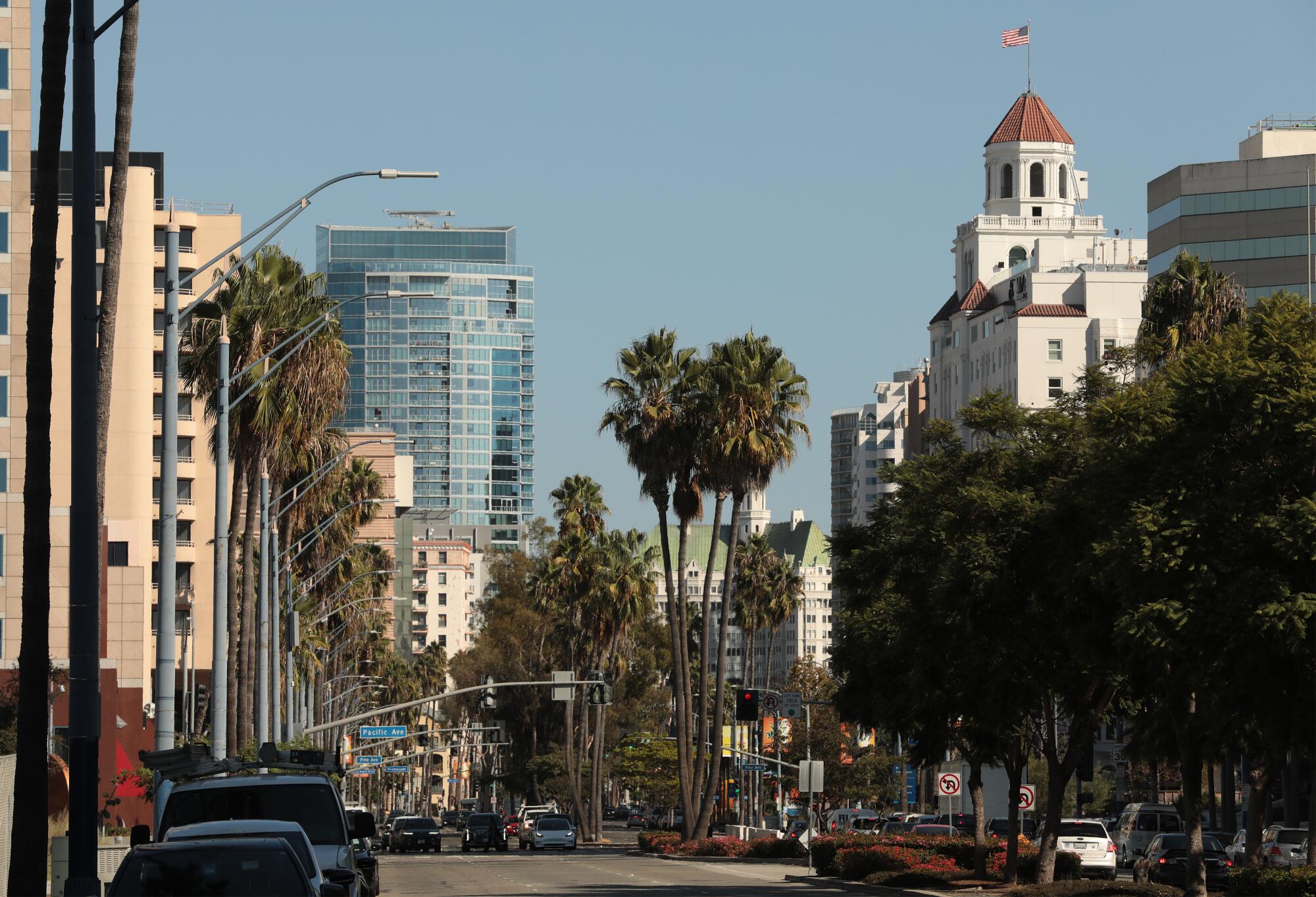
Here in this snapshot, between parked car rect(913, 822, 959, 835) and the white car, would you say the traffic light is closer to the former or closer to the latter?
the white car

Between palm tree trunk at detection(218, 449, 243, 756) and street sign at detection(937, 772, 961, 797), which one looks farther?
street sign at detection(937, 772, 961, 797)

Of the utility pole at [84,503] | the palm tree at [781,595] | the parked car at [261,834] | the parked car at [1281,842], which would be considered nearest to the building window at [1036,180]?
the palm tree at [781,595]

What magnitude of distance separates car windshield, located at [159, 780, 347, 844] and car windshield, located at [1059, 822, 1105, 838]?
31.3 meters

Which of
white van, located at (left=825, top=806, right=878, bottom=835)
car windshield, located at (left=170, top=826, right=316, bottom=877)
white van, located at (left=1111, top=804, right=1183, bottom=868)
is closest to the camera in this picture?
car windshield, located at (left=170, top=826, right=316, bottom=877)

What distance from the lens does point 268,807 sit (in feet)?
68.6

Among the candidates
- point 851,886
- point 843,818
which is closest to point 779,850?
point 851,886

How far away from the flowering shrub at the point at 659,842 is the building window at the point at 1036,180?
82.6 m

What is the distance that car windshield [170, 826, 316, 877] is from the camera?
15.9m

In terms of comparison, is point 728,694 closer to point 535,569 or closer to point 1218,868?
point 535,569

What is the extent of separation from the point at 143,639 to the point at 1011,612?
54241mm

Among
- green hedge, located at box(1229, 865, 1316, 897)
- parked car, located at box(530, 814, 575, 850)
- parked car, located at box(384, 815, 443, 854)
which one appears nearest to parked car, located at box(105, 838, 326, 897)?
green hedge, located at box(1229, 865, 1316, 897)

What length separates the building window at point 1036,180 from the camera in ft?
464

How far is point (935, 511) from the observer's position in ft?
116

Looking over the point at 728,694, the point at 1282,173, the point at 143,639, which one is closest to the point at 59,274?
the point at 143,639
